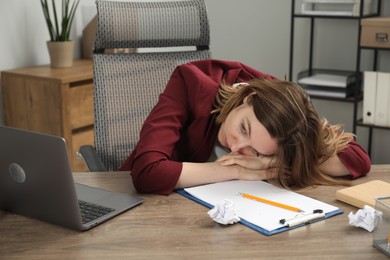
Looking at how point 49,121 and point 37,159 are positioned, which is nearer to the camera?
point 37,159

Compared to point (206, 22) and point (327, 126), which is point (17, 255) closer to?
point (327, 126)

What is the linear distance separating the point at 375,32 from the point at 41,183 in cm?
226

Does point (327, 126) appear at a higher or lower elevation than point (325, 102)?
higher

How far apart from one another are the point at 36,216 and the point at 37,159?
0.16m

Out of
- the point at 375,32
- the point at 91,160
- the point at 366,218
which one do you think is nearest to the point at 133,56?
the point at 91,160

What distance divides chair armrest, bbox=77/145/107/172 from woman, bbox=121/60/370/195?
0.82 feet

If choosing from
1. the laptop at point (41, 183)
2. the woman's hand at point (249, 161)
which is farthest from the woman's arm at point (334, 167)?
the laptop at point (41, 183)

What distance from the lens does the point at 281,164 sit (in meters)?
1.39

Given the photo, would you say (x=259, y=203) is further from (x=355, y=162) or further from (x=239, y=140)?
(x=355, y=162)

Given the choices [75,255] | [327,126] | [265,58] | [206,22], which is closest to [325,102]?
[265,58]

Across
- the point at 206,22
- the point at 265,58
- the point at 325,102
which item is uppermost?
the point at 206,22

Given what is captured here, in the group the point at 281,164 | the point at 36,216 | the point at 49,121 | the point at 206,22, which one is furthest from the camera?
the point at 49,121

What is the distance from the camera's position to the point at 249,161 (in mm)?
1424

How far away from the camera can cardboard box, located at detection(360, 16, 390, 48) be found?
9.44ft
